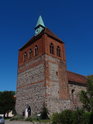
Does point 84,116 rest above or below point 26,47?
below

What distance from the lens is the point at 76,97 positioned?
2978cm

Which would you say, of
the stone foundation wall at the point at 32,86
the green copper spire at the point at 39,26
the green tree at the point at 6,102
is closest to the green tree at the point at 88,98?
the stone foundation wall at the point at 32,86

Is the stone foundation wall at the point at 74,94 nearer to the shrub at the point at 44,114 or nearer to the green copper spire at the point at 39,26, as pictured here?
the shrub at the point at 44,114

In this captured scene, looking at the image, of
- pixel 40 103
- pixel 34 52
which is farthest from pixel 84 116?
pixel 34 52

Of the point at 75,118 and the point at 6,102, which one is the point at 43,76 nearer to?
the point at 75,118

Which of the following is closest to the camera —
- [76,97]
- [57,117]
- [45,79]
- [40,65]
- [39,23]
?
[57,117]

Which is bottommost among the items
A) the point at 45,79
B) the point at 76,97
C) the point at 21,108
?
the point at 21,108

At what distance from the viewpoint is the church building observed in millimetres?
24859

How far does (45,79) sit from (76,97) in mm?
9203

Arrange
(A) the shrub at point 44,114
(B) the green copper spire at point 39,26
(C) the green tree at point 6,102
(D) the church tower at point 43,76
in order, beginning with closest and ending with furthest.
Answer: (A) the shrub at point 44,114 → (D) the church tower at point 43,76 → (B) the green copper spire at point 39,26 → (C) the green tree at point 6,102

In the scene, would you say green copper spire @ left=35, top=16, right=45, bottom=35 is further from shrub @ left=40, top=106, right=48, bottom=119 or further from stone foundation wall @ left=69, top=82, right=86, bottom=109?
shrub @ left=40, top=106, right=48, bottom=119

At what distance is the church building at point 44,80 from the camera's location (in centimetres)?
2486

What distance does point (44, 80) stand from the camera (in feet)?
82.2

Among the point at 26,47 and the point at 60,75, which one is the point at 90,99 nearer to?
the point at 60,75
